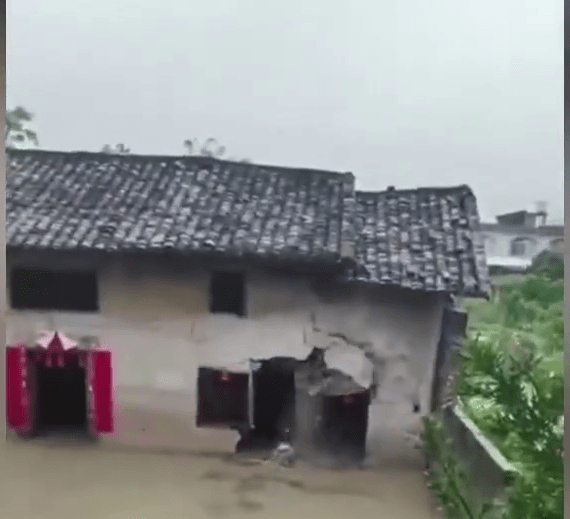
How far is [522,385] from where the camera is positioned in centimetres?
133

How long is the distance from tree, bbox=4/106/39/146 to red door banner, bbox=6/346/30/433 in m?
0.42

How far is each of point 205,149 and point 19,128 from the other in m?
0.38

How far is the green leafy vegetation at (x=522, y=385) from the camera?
1293 mm

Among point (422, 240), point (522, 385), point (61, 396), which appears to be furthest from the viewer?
point (61, 396)

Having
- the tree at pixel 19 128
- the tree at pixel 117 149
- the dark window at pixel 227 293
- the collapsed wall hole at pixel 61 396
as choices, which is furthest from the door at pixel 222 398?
the tree at pixel 19 128

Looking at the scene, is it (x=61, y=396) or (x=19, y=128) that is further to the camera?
(x=61, y=396)

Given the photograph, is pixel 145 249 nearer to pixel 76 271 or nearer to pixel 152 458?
pixel 76 271

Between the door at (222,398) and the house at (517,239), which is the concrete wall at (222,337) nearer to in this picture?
the door at (222,398)

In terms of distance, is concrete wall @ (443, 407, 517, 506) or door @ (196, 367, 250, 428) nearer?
concrete wall @ (443, 407, 517, 506)

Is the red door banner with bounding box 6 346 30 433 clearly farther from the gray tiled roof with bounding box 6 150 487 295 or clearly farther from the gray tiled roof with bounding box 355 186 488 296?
the gray tiled roof with bounding box 355 186 488 296

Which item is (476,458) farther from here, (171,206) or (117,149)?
(117,149)

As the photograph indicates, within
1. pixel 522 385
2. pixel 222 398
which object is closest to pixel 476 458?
pixel 522 385

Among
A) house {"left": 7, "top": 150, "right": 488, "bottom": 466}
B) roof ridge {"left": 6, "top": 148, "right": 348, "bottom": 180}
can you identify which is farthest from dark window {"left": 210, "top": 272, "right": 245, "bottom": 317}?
roof ridge {"left": 6, "top": 148, "right": 348, "bottom": 180}

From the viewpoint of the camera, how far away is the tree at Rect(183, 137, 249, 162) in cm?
146
